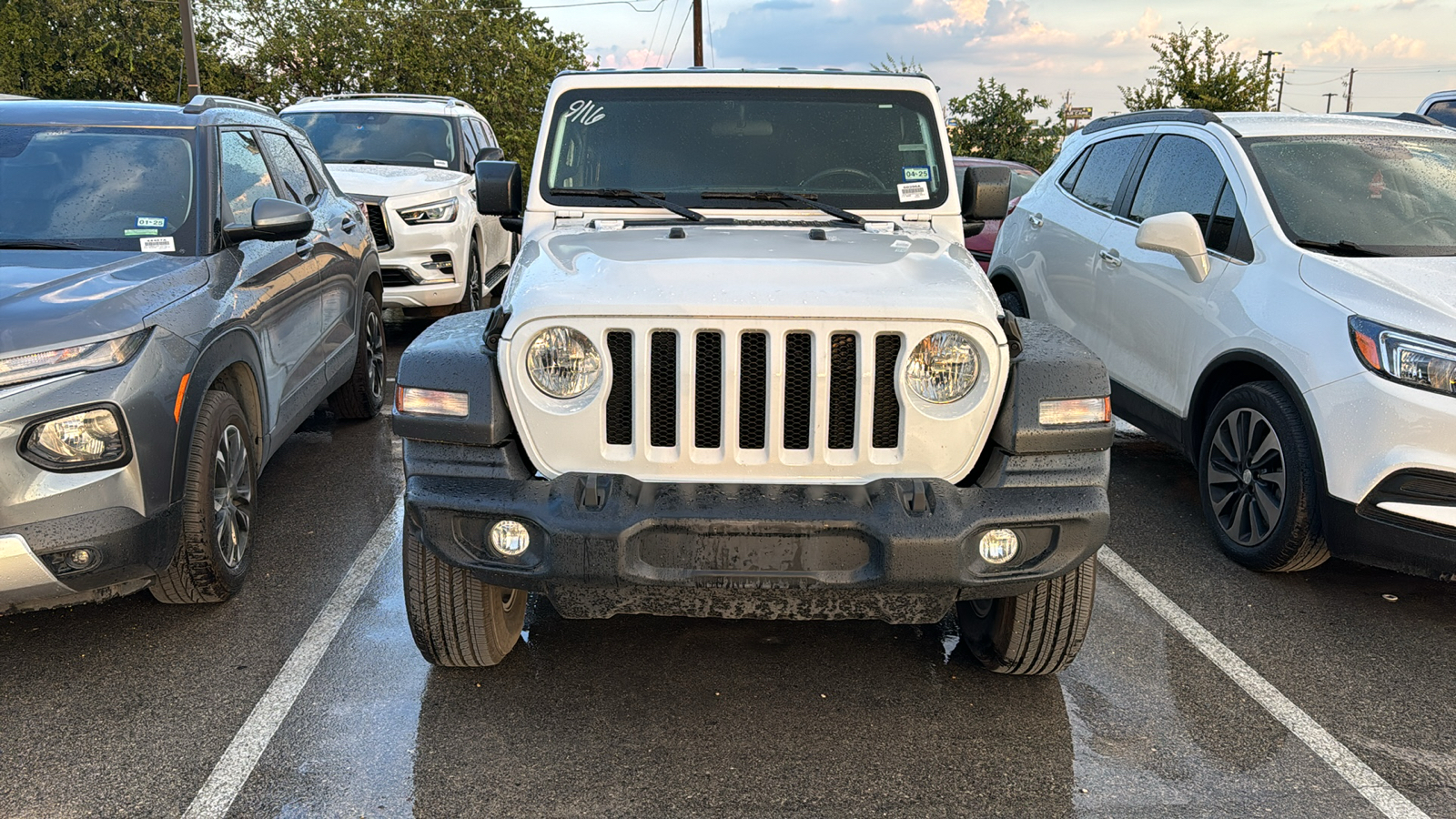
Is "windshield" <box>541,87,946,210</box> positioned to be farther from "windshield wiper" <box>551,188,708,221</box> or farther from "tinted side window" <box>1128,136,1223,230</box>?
"tinted side window" <box>1128,136,1223,230</box>

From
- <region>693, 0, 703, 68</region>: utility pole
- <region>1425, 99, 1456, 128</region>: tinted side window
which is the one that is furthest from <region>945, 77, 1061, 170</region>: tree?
<region>1425, 99, 1456, 128</region>: tinted side window

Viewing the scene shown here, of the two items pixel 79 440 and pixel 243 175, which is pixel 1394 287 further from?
pixel 243 175

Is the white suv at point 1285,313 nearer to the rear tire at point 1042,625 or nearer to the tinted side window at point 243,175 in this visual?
the rear tire at point 1042,625

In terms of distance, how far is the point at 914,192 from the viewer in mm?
4559

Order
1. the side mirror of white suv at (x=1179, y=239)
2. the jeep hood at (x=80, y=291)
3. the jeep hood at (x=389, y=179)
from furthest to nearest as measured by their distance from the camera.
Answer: the jeep hood at (x=389, y=179), the side mirror of white suv at (x=1179, y=239), the jeep hood at (x=80, y=291)

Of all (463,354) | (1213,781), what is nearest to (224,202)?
(463,354)

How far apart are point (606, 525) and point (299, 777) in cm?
111

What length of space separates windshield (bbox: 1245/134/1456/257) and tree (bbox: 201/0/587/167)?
24.7 metres

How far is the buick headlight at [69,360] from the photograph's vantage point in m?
3.34

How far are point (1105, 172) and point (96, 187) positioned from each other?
495 centimetres

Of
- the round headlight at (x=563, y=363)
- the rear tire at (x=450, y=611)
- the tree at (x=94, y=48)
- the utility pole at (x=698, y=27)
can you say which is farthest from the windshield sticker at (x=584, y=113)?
the tree at (x=94, y=48)

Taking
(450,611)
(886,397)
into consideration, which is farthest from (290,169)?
(886,397)

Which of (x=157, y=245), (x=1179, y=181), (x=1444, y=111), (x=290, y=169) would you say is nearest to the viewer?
(x=157, y=245)

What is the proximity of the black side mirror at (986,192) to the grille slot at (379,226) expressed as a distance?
546 cm
